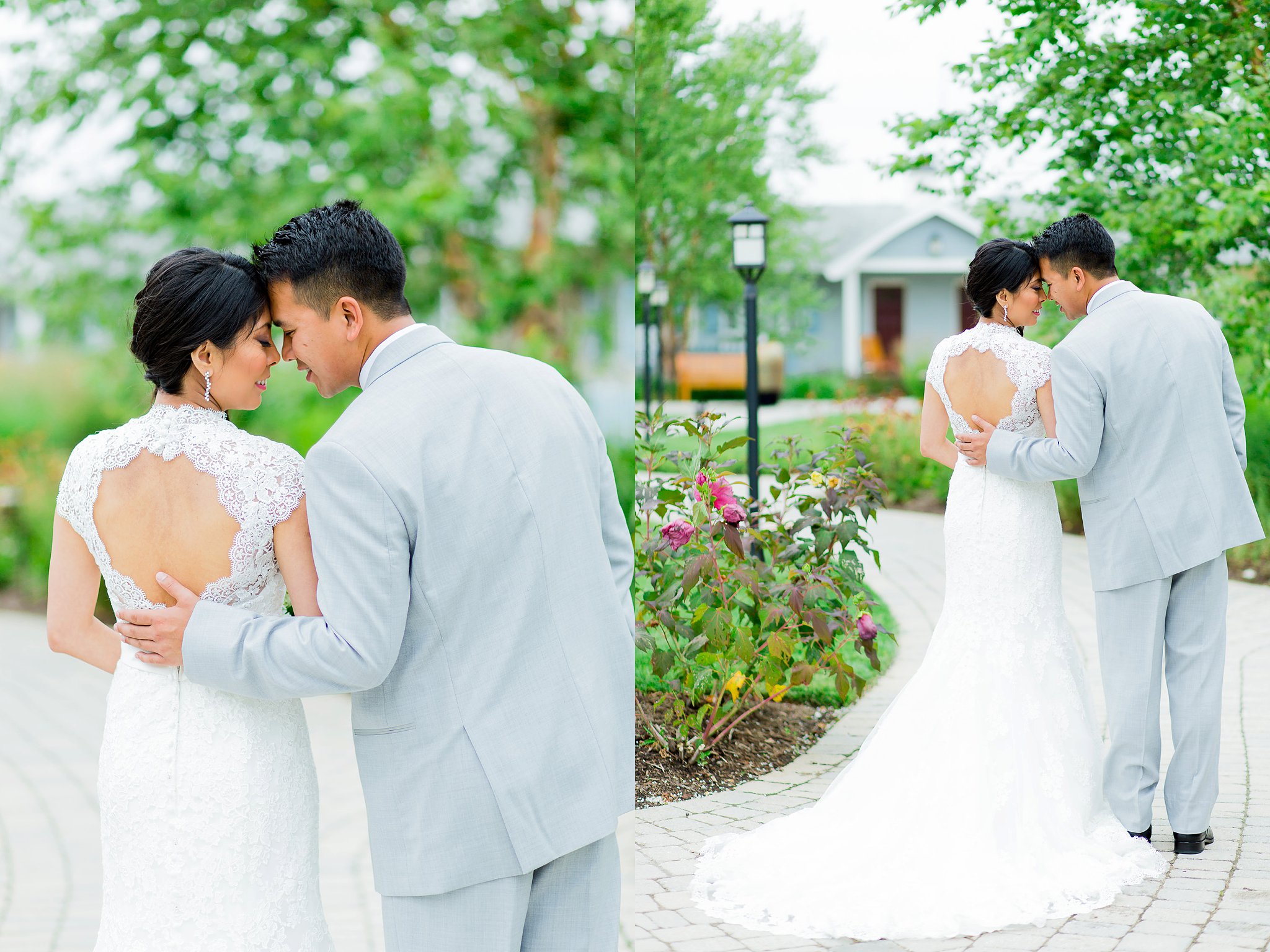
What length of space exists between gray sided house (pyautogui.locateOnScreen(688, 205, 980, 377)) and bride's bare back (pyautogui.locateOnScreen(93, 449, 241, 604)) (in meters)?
1.63

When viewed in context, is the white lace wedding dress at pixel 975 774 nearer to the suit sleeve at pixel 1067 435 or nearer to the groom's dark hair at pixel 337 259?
the suit sleeve at pixel 1067 435

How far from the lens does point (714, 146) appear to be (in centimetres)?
328

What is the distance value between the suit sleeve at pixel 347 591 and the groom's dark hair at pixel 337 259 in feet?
0.89

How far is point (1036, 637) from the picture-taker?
3070 millimetres

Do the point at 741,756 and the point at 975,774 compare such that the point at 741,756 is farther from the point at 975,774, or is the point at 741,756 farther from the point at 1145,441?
the point at 1145,441

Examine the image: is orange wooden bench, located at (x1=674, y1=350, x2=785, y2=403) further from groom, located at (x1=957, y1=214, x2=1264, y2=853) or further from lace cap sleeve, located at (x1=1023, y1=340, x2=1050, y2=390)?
lace cap sleeve, located at (x1=1023, y1=340, x2=1050, y2=390)

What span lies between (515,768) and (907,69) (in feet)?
6.62

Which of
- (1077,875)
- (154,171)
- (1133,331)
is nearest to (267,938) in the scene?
(1077,875)

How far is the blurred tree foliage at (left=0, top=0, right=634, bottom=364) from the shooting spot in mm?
7043

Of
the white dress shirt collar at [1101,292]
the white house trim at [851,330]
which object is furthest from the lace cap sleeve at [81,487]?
the white dress shirt collar at [1101,292]

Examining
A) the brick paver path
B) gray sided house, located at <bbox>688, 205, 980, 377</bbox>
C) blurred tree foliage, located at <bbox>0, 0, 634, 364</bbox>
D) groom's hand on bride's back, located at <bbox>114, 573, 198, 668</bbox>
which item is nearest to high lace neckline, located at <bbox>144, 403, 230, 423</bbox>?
groom's hand on bride's back, located at <bbox>114, 573, 198, 668</bbox>

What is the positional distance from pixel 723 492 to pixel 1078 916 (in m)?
1.43

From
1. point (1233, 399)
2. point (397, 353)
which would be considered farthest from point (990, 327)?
point (397, 353)

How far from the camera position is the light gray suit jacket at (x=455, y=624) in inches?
60.6
